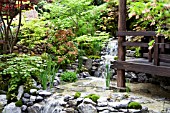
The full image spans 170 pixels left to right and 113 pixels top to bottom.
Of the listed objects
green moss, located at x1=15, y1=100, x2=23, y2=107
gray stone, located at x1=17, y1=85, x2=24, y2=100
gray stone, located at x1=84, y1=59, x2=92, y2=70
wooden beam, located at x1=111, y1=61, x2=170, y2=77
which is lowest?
green moss, located at x1=15, y1=100, x2=23, y2=107

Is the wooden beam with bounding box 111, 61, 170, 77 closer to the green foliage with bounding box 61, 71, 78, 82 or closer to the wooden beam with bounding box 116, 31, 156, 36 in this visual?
the wooden beam with bounding box 116, 31, 156, 36

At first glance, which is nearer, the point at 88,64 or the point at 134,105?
the point at 134,105

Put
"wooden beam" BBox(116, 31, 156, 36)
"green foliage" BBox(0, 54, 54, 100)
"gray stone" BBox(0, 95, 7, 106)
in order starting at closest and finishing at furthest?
"wooden beam" BBox(116, 31, 156, 36) < "gray stone" BBox(0, 95, 7, 106) < "green foliage" BBox(0, 54, 54, 100)

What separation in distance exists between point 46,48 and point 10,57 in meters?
1.52

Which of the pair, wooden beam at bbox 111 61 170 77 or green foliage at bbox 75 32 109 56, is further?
green foliage at bbox 75 32 109 56

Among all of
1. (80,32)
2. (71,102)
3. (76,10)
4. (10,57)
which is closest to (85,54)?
(80,32)

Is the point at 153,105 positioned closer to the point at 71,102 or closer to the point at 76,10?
the point at 71,102

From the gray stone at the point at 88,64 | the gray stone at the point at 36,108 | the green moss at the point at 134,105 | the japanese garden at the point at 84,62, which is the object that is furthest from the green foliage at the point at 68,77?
the green moss at the point at 134,105

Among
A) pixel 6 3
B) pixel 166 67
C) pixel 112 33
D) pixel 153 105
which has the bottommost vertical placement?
Result: pixel 153 105

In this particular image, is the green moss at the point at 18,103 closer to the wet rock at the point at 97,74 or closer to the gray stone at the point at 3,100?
the gray stone at the point at 3,100

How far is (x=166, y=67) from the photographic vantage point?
4836mm

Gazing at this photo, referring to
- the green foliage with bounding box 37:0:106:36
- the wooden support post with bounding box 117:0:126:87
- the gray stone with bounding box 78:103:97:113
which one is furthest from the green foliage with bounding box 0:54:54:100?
the green foliage with bounding box 37:0:106:36

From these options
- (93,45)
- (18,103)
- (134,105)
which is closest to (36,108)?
(18,103)

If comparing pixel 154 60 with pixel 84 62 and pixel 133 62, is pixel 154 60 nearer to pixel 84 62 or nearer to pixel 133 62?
pixel 133 62
